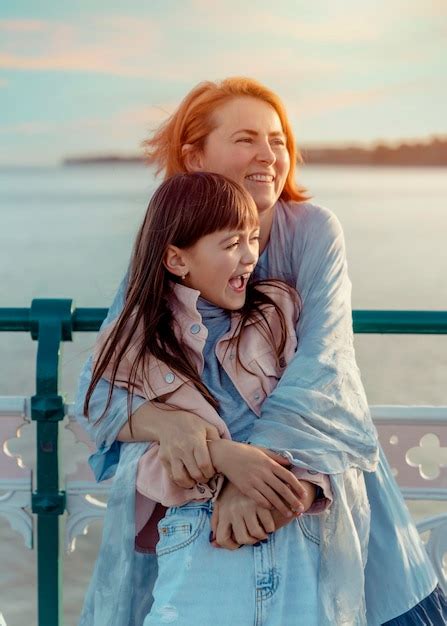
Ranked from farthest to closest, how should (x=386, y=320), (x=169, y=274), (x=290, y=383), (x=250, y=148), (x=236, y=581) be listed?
(x=386, y=320) → (x=250, y=148) → (x=169, y=274) → (x=290, y=383) → (x=236, y=581)

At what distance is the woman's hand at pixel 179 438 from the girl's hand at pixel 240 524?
0.07 metres

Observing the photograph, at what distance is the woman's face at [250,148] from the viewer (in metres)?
2.15

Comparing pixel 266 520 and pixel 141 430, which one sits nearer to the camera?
pixel 266 520

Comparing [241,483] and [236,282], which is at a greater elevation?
[236,282]

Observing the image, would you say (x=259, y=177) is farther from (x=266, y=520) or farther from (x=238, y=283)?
(x=266, y=520)

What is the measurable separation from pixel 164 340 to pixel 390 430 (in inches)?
25.1

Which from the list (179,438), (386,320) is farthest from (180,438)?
(386,320)

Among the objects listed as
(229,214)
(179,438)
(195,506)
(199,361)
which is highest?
(229,214)

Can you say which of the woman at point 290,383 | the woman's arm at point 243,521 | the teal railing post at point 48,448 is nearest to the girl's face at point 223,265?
the woman at point 290,383

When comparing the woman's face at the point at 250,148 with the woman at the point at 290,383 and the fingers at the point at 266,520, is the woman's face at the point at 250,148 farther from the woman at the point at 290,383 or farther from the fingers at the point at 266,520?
the fingers at the point at 266,520

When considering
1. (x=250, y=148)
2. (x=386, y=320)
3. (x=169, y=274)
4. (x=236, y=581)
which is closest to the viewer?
(x=236, y=581)

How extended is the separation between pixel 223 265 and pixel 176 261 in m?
0.08

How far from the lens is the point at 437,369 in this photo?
10852 millimetres

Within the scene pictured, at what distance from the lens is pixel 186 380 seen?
1.94m
